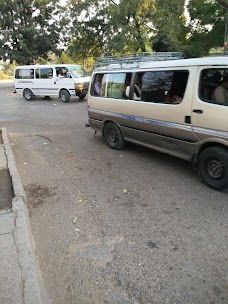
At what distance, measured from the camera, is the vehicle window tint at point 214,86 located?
404cm

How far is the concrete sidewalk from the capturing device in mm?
2326

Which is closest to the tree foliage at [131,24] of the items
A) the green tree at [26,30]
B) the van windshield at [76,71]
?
the van windshield at [76,71]

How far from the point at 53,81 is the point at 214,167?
A: 1238 centimetres

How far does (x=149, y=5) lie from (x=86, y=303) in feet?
51.4

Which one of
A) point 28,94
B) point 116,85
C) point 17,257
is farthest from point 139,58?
point 28,94

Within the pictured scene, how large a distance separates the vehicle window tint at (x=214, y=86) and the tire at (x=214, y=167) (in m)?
0.74

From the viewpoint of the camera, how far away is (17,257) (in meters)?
2.77

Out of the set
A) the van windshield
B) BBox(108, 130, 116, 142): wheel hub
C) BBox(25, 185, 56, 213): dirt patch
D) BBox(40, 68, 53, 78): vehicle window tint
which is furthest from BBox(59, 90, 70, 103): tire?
BBox(25, 185, 56, 213): dirt patch

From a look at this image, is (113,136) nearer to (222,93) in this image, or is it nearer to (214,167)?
(214,167)

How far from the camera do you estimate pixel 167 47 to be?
17.4 metres

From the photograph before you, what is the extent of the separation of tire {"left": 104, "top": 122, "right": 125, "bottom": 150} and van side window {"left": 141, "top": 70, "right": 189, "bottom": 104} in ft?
3.89

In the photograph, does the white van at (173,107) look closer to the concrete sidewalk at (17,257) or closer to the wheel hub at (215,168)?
the wheel hub at (215,168)

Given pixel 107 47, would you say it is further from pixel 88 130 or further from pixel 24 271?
Result: pixel 24 271

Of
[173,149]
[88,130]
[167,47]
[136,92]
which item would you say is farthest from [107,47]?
[173,149]
